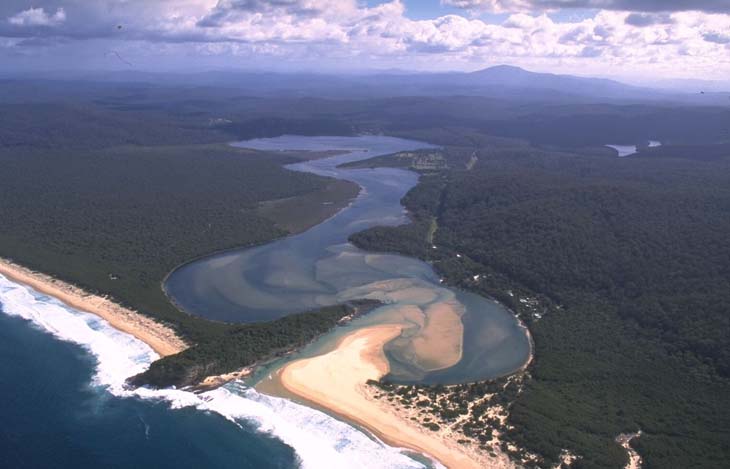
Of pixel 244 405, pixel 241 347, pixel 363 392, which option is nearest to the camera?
pixel 244 405

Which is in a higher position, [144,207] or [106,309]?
[144,207]

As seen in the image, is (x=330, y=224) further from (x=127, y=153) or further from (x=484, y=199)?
(x=127, y=153)

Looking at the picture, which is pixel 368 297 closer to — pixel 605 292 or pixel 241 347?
pixel 241 347

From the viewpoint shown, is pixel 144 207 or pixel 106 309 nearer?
pixel 106 309

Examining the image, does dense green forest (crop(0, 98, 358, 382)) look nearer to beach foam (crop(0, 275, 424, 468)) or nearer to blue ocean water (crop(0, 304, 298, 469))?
beach foam (crop(0, 275, 424, 468))

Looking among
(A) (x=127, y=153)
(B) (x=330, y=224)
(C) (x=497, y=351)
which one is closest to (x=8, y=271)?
(B) (x=330, y=224)

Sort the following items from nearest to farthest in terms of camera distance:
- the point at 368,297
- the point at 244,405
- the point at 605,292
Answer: the point at 244,405 < the point at 605,292 < the point at 368,297

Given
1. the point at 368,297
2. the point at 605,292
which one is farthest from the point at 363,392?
the point at 605,292
